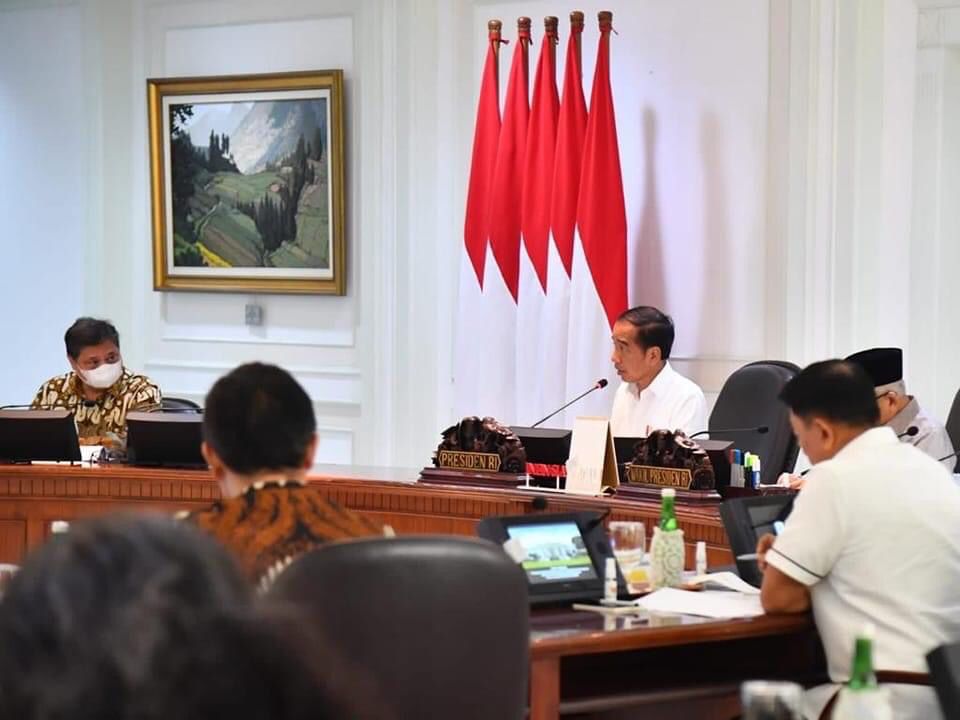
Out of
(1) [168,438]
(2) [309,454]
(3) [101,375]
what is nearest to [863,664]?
(2) [309,454]

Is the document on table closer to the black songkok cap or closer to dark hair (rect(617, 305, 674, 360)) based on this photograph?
the black songkok cap

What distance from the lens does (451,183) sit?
6.27 meters

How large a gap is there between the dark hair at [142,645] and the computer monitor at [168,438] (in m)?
3.70

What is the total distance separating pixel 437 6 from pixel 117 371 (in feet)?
7.50

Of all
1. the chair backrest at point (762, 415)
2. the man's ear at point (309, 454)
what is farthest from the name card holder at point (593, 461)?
the man's ear at point (309, 454)

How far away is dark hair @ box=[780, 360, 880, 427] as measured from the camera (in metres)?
2.78

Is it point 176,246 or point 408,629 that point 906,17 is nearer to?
point 176,246

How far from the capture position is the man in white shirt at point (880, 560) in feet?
8.71

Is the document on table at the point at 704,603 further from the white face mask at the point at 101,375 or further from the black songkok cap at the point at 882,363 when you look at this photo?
the white face mask at the point at 101,375

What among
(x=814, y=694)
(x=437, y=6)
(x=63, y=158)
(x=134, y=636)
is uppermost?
(x=437, y=6)

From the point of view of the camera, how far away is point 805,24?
5.50m

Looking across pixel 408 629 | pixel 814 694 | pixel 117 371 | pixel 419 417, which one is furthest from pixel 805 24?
pixel 408 629

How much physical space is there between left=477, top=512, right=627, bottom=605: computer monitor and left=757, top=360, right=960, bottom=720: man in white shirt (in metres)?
0.38

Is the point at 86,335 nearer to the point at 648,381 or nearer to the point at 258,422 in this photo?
the point at 648,381
